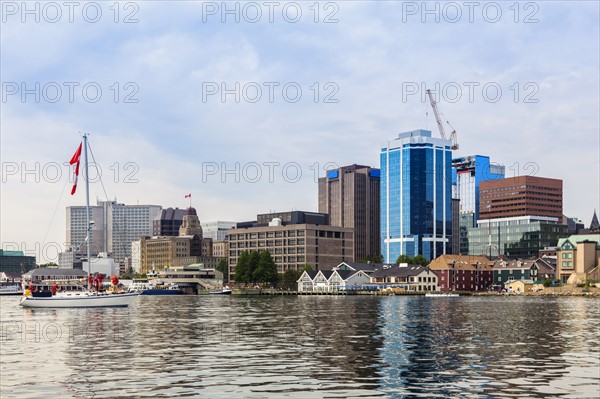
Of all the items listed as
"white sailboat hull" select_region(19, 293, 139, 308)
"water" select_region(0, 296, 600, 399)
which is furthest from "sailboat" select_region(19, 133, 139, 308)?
"water" select_region(0, 296, 600, 399)

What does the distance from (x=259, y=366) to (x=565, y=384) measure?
656 inches

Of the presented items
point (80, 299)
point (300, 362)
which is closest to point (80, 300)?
point (80, 299)

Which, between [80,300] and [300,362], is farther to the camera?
[80,300]

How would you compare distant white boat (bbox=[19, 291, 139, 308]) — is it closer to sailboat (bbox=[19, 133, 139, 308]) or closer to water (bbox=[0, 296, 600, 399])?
sailboat (bbox=[19, 133, 139, 308])

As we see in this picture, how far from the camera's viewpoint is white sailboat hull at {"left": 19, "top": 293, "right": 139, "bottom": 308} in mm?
128375

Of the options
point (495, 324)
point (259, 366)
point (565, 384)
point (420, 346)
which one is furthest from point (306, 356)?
point (495, 324)

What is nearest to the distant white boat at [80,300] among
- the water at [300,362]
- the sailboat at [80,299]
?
the sailboat at [80,299]

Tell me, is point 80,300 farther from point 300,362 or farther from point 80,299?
point 300,362

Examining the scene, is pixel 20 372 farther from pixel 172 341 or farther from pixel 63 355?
pixel 172 341

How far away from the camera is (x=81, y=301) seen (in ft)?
421

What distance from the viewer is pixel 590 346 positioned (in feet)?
185

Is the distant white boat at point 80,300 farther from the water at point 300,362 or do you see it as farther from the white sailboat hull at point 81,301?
the water at point 300,362

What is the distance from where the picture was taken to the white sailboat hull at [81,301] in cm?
12838

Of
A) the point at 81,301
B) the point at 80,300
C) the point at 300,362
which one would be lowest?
the point at 81,301
